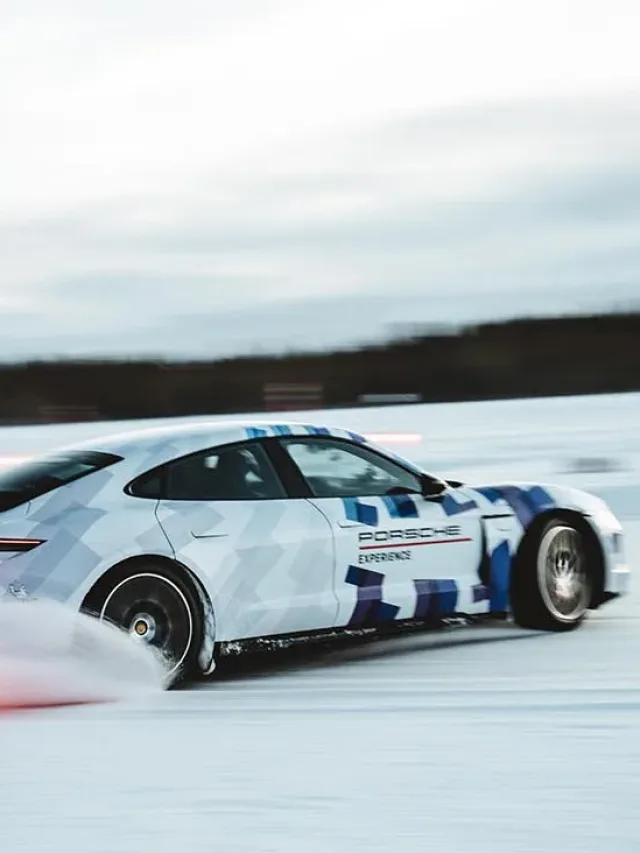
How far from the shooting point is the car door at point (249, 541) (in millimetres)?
Result: 7652

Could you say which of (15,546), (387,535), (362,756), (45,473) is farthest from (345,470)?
(362,756)

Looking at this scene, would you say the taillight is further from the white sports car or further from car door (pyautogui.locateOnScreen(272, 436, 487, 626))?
car door (pyautogui.locateOnScreen(272, 436, 487, 626))

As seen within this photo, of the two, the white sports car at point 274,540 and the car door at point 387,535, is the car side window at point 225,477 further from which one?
the car door at point 387,535

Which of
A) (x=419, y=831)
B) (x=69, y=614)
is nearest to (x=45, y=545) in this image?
(x=69, y=614)

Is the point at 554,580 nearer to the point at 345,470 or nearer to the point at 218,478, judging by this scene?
the point at 345,470

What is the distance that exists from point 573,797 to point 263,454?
11.3 feet

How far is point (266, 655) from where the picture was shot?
28.6 ft

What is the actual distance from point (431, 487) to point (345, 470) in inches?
20.6

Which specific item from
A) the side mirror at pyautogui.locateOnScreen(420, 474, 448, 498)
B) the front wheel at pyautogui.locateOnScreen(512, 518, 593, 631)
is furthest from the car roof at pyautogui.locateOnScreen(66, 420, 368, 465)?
the front wheel at pyautogui.locateOnScreen(512, 518, 593, 631)

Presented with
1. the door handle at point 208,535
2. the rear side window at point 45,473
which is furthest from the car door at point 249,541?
the rear side window at point 45,473

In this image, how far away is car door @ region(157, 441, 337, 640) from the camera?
7652mm

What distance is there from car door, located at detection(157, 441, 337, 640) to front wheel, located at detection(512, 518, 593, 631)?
141 centimetres

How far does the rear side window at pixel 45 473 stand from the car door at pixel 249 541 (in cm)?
37

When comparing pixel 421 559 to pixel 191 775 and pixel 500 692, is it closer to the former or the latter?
pixel 500 692
